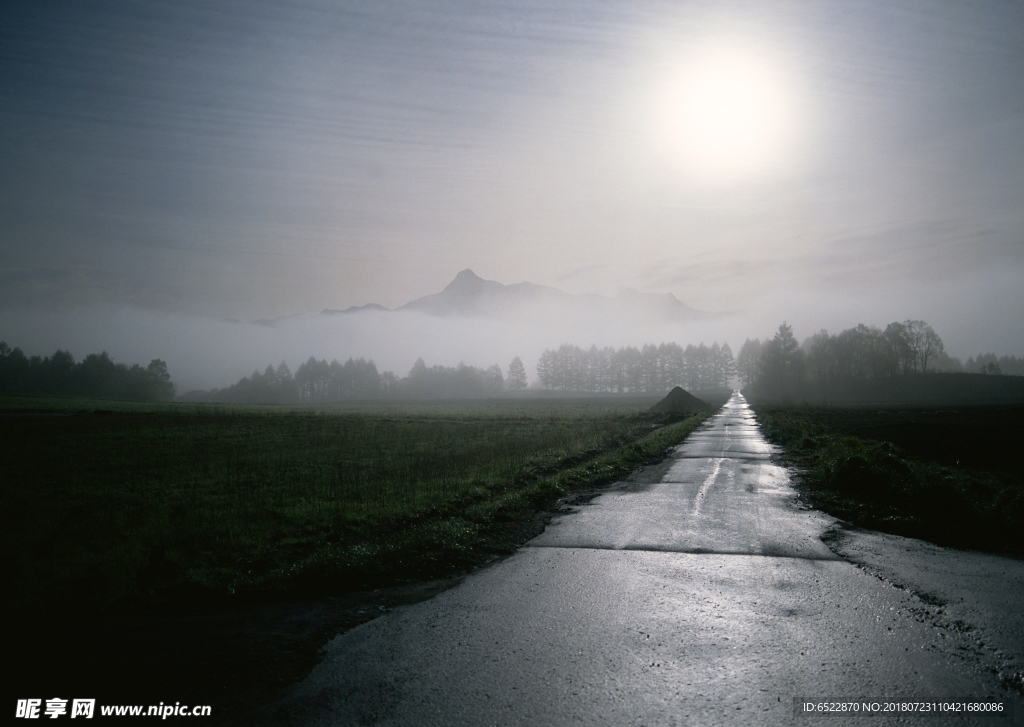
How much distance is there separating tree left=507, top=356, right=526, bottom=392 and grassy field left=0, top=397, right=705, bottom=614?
6332 inches

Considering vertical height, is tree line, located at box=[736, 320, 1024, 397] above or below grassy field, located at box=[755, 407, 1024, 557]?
above

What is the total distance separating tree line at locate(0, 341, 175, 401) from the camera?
111m

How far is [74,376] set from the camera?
380 ft

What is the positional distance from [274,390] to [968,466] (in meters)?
174

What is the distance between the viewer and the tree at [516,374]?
188m

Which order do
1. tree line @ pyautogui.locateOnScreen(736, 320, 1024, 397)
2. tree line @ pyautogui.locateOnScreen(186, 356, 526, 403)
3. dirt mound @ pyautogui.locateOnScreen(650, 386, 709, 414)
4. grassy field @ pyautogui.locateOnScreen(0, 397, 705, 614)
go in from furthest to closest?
tree line @ pyautogui.locateOnScreen(186, 356, 526, 403), tree line @ pyautogui.locateOnScreen(736, 320, 1024, 397), dirt mound @ pyautogui.locateOnScreen(650, 386, 709, 414), grassy field @ pyautogui.locateOnScreen(0, 397, 705, 614)

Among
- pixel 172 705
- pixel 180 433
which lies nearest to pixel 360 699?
pixel 172 705

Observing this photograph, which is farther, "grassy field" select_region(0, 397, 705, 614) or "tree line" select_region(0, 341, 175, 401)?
"tree line" select_region(0, 341, 175, 401)

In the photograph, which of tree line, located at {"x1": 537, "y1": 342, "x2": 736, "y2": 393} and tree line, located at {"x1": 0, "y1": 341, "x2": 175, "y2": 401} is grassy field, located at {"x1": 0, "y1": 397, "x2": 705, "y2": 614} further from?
tree line, located at {"x1": 537, "y1": 342, "x2": 736, "y2": 393}

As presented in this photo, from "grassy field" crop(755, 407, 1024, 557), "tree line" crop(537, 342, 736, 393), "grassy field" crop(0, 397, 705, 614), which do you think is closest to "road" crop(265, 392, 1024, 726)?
"grassy field" crop(755, 407, 1024, 557)

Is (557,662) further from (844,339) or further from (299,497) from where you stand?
(844,339)

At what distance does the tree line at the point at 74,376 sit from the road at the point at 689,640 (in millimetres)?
130658

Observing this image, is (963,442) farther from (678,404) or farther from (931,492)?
(678,404)

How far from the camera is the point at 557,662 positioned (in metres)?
5.03
